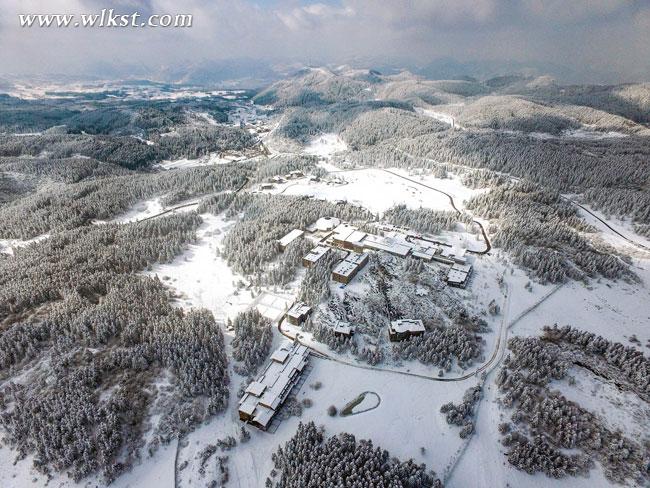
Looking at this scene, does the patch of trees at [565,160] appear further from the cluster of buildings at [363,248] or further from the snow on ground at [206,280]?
the snow on ground at [206,280]

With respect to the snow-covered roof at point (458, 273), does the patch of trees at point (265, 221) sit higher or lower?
lower

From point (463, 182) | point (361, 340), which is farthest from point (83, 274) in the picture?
point (463, 182)

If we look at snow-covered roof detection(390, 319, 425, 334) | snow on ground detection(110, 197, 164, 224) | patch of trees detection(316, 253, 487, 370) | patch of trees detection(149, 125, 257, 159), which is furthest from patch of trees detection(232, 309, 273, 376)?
patch of trees detection(149, 125, 257, 159)

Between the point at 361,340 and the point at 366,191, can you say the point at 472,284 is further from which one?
the point at 366,191

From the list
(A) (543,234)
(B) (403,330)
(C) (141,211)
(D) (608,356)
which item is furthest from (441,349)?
(C) (141,211)

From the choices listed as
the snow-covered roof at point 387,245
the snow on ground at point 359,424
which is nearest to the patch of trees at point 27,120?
the snow-covered roof at point 387,245

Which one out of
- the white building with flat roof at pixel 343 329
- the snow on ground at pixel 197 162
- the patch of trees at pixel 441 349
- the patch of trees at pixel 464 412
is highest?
the patch of trees at pixel 441 349
